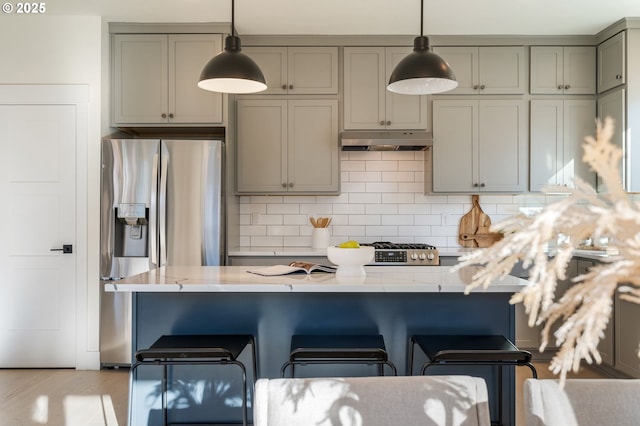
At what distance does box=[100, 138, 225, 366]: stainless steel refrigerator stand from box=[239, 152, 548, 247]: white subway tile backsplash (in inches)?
31.0

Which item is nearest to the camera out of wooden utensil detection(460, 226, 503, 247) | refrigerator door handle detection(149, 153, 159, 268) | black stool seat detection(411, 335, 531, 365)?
black stool seat detection(411, 335, 531, 365)

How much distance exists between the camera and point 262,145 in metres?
4.02

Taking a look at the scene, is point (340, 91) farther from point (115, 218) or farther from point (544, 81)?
point (115, 218)

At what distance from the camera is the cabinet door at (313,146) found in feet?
13.2

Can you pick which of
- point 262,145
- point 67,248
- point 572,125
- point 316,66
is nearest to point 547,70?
point 572,125

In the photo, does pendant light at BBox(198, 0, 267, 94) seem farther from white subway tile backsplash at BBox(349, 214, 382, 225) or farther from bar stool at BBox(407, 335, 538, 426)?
white subway tile backsplash at BBox(349, 214, 382, 225)

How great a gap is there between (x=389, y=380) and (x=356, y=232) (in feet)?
10.7

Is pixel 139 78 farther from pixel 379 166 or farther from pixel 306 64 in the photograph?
pixel 379 166

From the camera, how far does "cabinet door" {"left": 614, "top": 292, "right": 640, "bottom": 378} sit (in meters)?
3.17

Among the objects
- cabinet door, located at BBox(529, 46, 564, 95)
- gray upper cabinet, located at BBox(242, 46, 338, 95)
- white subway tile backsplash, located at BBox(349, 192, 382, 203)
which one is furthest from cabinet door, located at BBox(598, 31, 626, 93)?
gray upper cabinet, located at BBox(242, 46, 338, 95)

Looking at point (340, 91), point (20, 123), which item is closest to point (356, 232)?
point (340, 91)

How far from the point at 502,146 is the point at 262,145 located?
6.76 ft

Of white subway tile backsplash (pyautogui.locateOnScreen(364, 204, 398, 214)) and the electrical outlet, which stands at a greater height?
white subway tile backsplash (pyautogui.locateOnScreen(364, 204, 398, 214))

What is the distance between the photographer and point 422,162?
4.37 m
